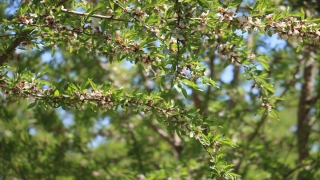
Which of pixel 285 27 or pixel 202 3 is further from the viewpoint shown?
pixel 285 27

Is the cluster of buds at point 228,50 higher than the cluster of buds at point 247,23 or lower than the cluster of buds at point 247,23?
lower

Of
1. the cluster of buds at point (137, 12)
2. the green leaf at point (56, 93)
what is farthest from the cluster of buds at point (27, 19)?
the cluster of buds at point (137, 12)

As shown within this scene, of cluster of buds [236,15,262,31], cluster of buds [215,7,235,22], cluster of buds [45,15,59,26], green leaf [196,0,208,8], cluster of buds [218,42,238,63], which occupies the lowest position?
cluster of buds [218,42,238,63]

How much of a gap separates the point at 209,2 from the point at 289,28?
1.33 feet

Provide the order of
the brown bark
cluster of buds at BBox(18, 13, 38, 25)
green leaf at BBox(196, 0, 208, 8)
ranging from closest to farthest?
1. green leaf at BBox(196, 0, 208, 8)
2. cluster of buds at BBox(18, 13, 38, 25)
3. the brown bark

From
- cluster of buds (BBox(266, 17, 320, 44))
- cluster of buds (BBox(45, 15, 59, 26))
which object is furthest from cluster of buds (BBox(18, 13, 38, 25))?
cluster of buds (BBox(266, 17, 320, 44))

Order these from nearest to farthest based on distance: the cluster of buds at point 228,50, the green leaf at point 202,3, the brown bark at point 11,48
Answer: the green leaf at point 202,3 < the brown bark at point 11,48 < the cluster of buds at point 228,50

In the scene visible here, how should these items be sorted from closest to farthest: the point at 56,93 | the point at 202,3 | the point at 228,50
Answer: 1. the point at 202,3
2. the point at 56,93
3. the point at 228,50

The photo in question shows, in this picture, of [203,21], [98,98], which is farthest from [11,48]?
[203,21]

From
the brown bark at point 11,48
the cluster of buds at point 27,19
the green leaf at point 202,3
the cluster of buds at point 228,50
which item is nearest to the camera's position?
the green leaf at point 202,3

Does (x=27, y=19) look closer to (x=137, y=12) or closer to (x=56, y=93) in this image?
(x=56, y=93)

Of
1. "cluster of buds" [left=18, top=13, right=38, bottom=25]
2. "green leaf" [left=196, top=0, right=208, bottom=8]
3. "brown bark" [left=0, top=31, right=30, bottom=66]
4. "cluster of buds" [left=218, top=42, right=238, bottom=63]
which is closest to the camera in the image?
"green leaf" [left=196, top=0, right=208, bottom=8]

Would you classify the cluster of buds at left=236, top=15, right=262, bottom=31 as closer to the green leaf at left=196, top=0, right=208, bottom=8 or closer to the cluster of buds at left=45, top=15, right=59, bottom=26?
the green leaf at left=196, top=0, right=208, bottom=8

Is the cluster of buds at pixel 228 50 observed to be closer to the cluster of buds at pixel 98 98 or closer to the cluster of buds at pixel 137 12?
the cluster of buds at pixel 137 12
